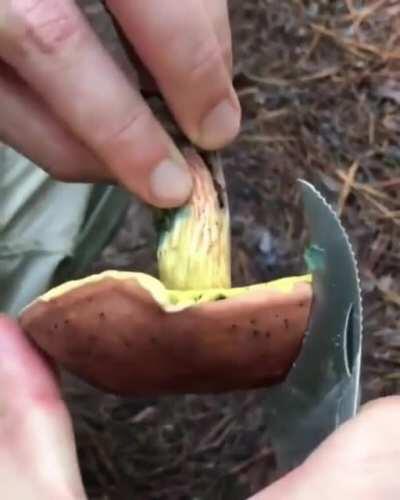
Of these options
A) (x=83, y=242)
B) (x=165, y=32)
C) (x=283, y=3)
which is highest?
(x=165, y=32)

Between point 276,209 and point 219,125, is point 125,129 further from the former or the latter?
point 276,209

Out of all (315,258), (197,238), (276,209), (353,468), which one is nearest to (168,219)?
(197,238)

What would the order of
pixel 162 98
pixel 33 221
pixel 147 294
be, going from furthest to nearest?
1. pixel 33 221
2. pixel 162 98
3. pixel 147 294

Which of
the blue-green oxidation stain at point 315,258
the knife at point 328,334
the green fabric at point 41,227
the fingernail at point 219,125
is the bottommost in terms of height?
the green fabric at point 41,227

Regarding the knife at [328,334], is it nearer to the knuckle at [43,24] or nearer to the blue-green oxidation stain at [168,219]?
the blue-green oxidation stain at [168,219]

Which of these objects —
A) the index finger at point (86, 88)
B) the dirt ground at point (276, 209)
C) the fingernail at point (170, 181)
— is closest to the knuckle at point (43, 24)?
the index finger at point (86, 88)

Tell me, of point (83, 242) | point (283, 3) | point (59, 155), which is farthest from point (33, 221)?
point (283, 3)

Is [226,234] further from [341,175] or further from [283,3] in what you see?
[283,3]
